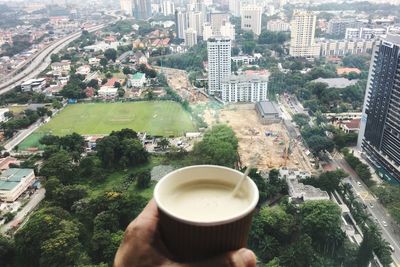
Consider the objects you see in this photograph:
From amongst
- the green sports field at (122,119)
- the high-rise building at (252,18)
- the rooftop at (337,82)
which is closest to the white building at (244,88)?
the green sports field at (122,119)

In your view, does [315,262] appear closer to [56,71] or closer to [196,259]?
[196,259]

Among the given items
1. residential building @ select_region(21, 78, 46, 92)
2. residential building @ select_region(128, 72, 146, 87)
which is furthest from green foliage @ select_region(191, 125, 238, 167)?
residential building @ select_region(21, 78, 46, 92)

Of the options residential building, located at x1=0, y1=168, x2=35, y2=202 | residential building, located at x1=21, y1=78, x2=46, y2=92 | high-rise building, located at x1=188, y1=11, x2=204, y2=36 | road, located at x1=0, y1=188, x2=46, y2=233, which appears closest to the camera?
road, located at x1=0, y1=188, x2=46, y2=233

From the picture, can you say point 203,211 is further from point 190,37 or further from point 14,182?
point 190,37

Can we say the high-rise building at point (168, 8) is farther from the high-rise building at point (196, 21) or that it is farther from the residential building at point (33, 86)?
the residential building at point (33, 86)

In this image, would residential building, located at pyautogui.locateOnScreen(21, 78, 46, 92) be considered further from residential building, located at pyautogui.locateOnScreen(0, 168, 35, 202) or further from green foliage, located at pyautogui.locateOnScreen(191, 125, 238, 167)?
green foliage, located at pyautogui.locateOnScreen(191, 125, 238, 167)

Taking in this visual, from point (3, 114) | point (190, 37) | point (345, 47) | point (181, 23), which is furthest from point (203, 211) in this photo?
point (181, 23)
